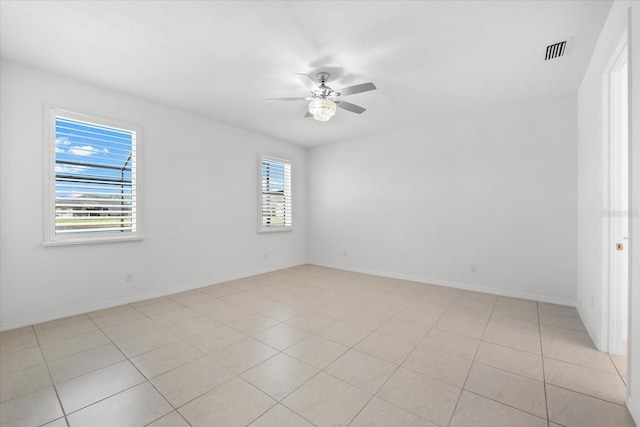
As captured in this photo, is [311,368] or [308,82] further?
[308,82]

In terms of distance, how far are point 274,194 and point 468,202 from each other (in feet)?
11.9

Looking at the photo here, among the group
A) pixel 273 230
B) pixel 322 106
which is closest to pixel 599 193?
pixel 322 106

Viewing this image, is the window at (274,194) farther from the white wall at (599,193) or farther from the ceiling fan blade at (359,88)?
the white wall at (599,193)

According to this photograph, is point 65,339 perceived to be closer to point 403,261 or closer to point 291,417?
point 291,417

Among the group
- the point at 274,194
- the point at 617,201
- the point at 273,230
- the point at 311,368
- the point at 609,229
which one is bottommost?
the point at 311,368

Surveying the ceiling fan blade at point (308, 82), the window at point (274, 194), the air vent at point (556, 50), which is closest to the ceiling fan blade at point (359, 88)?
the ceiling fan blade at point (308, 82)

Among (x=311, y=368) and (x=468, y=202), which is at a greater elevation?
(x=468, y=202)

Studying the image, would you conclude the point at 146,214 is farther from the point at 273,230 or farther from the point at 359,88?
the point at 359,88

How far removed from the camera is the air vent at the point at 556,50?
92.2 inches

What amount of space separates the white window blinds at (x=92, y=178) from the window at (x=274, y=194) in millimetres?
2145

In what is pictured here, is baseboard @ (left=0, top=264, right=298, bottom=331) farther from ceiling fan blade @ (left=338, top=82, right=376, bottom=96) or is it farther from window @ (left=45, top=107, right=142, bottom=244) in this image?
ceiling fan blade @ (left=338, top=82, right=376, bottom=96)

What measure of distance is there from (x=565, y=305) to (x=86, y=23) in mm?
5948

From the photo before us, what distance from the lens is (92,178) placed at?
10.4 feet

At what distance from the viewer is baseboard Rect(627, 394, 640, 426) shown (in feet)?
4.77
